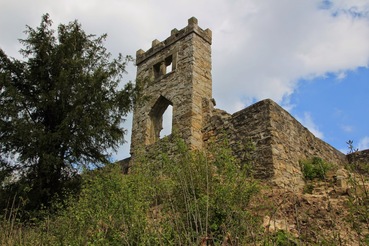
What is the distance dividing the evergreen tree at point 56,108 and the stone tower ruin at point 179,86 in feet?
7.28

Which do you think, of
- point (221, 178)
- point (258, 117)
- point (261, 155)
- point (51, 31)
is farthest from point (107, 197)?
point (51, 31)

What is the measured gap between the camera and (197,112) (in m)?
11.8

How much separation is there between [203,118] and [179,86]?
4.69 feet

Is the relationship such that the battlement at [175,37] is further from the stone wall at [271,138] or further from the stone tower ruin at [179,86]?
the stone wall at [271,138]

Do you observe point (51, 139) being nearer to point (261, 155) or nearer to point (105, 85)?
point (105, 85)

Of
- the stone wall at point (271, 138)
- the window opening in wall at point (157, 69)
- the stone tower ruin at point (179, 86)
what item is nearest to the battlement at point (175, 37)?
the stone tower ruin at point (179, 86)

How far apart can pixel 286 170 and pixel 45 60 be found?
6.25 metres

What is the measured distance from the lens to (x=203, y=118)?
11.8m

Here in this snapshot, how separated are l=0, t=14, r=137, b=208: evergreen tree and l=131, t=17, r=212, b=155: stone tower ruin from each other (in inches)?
87.4

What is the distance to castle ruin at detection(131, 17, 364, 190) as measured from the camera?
30.0 ft

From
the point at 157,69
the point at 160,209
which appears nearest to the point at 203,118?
the point at 157,69

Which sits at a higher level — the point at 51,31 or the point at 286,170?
the point at 51,31

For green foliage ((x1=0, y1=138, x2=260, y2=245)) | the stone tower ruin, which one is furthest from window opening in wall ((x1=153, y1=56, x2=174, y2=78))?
green foliage ((x1=0, y1=138, x2=260, y2=245))

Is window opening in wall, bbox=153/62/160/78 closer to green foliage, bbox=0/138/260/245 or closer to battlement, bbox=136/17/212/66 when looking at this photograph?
battlement, bbox=136/17/212/66
